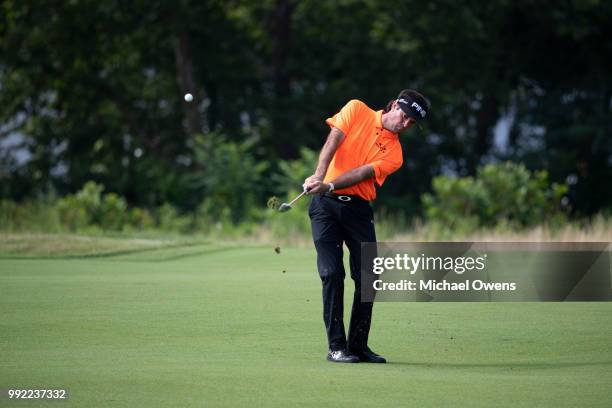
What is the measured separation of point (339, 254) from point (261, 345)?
3.32 feet

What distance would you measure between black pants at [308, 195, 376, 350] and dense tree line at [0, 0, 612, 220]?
24.9 meters

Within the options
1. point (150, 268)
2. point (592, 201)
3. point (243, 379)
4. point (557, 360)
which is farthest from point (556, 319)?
point (592, 201)

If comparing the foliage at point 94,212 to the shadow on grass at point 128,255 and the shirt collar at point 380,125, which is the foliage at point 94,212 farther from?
the shirt collar at point 380,125

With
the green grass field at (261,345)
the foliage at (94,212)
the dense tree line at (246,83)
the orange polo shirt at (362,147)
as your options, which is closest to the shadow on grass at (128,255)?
the green grass field at (261,345)

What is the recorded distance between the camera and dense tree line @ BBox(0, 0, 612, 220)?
35594 mm

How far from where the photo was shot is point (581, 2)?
119 ft

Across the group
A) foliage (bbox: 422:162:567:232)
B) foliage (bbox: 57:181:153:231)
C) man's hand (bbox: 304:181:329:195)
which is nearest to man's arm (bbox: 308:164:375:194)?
man's hand (bbox: 304:181:329:195)

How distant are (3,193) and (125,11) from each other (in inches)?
258

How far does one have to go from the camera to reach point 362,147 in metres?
8.85

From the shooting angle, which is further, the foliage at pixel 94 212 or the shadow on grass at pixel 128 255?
the foliage at pixel 94 212

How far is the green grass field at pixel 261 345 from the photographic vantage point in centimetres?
713

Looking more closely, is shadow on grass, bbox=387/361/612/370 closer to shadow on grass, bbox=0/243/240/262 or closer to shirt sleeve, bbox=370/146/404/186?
shirt sleeve, bbox=370/146/404/186

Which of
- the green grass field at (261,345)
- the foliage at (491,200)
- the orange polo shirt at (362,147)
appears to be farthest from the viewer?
the foliage at (491,200)

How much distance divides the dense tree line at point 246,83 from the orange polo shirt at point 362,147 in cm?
2492
